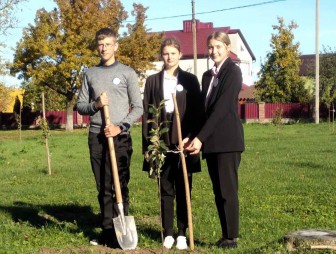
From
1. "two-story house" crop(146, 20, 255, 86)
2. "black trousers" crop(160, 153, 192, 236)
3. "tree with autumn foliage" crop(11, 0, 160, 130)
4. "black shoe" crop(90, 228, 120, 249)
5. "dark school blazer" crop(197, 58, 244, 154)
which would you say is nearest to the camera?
"dark school blazer" crop(197, 58, 244, 154)

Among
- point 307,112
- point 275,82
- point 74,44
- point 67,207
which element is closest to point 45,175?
point 67,207

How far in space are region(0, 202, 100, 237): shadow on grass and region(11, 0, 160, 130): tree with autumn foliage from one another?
109ft

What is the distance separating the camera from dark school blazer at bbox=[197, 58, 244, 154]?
5.24m

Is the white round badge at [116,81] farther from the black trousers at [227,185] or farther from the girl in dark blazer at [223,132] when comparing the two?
the black trousers at [227,185]

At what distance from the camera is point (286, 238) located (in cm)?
507

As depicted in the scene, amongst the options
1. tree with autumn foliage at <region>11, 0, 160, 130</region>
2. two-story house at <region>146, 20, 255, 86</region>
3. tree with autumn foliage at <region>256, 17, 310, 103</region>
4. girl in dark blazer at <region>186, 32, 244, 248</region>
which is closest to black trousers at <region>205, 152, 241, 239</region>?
girl in dark blazer at <region>186, 32, 244, 248</region>

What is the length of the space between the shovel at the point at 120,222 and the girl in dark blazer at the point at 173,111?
0.32m

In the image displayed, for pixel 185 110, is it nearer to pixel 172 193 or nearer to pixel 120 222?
pixel 172 193

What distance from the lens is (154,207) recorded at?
8.20 m

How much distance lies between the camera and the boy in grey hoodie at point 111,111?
19.0ft

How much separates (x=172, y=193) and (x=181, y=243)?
476mm

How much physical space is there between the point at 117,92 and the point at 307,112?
1711 inches

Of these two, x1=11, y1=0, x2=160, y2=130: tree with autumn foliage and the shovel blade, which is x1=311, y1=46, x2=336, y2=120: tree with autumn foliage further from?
the shovel blade

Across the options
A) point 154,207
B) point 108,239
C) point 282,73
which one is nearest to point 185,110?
point 108,239
